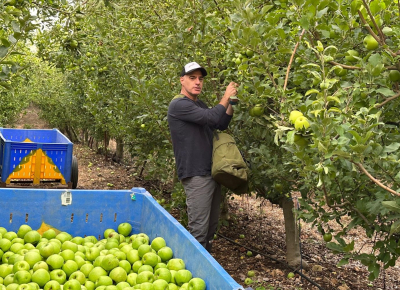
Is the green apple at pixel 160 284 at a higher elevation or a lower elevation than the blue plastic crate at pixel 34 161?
higher

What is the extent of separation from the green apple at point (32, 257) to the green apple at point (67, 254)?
5.4 inches

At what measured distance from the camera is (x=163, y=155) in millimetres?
6168

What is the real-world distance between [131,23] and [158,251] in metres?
3.84

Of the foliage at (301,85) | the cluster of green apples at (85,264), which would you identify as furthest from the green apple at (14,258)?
the foliage at (301,85)

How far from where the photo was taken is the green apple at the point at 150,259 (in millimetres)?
2605

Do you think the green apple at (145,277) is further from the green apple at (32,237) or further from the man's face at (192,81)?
the man's face at (192,81)

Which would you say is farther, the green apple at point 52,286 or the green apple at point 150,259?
the green apple at point 150,259

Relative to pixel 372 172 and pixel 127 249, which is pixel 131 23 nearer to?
pixel 127 249

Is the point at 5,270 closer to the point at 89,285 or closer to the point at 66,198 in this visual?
the point at 89,285

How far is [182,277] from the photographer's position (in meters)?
2.33

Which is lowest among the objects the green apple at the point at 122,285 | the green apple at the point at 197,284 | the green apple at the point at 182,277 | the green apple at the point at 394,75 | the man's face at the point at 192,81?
the green apple at the point at 122,285

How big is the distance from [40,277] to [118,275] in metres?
0.44

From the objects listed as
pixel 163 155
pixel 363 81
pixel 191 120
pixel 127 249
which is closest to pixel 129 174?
pixel 163 155

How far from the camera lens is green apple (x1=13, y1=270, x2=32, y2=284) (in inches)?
93.6
